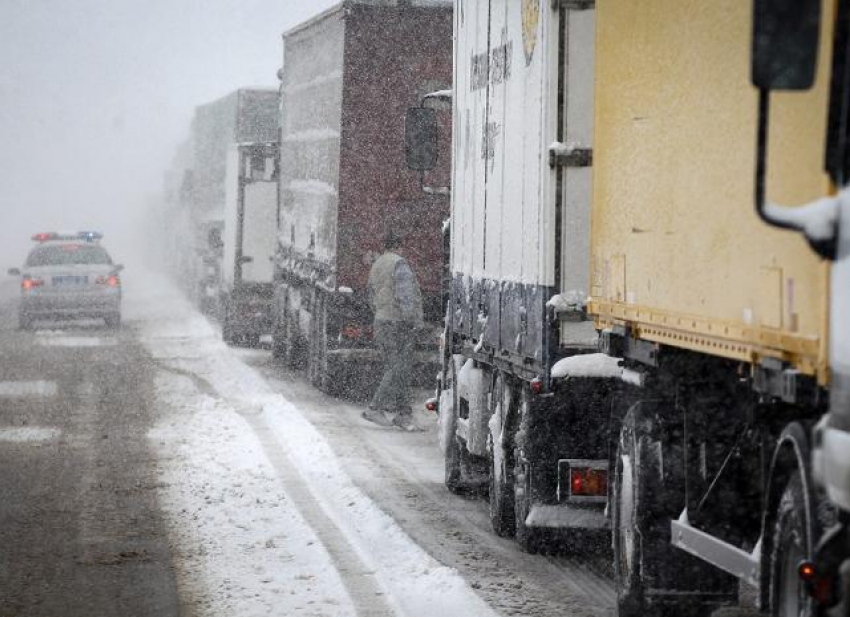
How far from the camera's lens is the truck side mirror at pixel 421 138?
46.6 feet

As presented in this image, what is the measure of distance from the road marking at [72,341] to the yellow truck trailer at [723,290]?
20.9 m

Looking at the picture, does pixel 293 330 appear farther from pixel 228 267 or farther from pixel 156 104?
pixel 156 104

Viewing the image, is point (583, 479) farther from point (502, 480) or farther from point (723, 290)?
point (723, 290)

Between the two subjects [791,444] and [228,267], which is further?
[228,267]

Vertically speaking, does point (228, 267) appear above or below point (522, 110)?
below

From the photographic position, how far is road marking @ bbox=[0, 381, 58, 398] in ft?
67.2

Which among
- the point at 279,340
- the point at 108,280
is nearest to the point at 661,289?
the point at 279,340

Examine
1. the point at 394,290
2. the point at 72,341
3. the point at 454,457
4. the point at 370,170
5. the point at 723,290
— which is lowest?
the point at 72,341

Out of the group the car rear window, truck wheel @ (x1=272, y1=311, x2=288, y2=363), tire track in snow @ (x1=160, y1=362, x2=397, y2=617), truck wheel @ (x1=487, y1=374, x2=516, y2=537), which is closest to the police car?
the car rear window

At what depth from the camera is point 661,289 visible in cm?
723

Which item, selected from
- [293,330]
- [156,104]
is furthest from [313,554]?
[156,104]

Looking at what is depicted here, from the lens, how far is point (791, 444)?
19.2 feet

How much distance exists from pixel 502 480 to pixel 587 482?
56.2 inches

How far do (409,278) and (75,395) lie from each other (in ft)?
14.8
